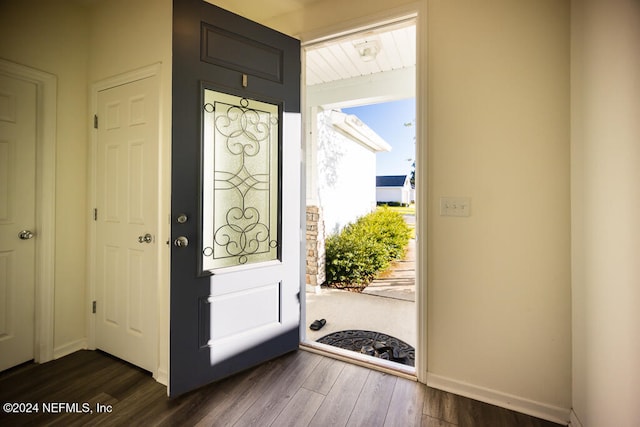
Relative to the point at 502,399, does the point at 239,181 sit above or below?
above

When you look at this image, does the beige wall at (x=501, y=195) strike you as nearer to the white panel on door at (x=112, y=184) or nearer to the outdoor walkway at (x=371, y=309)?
the outdoor walkway at (x=371, y=309)

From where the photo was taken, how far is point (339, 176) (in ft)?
18.3

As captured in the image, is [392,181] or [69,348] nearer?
[69,348]

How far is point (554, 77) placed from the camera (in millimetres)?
1710

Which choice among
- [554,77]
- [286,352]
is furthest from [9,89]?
[554,77]

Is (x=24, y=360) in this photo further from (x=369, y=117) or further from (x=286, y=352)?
(x=369, y=117)

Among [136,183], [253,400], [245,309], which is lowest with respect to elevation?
[253,400]

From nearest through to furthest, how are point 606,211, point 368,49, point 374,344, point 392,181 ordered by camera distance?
point 606,211
point 374,344
point 368,49
point 392,181

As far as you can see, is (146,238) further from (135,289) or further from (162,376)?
(162,376)

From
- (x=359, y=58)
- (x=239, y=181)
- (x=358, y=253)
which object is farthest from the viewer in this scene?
(x=358, y=253)

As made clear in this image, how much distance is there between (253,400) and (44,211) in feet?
6.86

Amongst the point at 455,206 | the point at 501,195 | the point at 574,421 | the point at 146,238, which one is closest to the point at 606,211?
the point at 501,195

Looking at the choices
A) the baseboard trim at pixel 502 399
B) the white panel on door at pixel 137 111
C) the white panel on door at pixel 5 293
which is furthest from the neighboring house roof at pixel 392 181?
the white panel on door at pixel 5 293

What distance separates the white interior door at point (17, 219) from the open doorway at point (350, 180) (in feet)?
6.89
